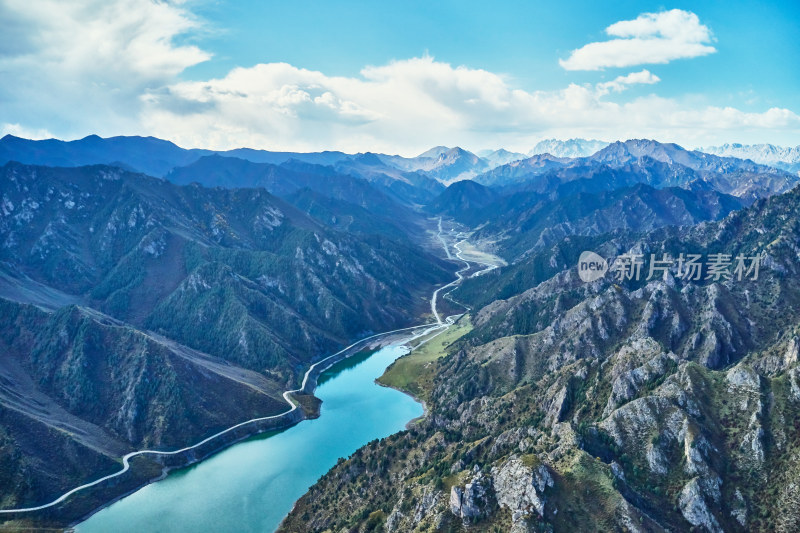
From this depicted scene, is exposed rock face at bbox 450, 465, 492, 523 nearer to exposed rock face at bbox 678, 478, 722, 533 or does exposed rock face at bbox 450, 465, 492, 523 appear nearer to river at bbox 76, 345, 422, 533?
exposed rock face at bbox 678, 478, 722, 533

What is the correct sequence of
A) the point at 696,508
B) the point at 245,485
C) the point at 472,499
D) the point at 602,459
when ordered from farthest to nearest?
1. the point at 245,485
2. the point at 602,459
3. the point at 472,499
4. the point at 696,508

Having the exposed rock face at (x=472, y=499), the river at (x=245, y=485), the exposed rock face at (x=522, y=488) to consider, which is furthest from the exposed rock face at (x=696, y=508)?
the river at (x=245, y=485)

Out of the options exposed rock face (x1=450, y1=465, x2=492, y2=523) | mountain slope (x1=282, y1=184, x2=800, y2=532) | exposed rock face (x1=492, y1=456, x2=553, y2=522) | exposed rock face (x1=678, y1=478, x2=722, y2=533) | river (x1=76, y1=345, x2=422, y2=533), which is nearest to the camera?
exposed rock face (x1=492, y1=456, x2=553, y2=522)

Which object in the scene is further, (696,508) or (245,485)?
(245,485)

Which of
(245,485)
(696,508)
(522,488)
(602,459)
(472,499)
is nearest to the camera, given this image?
(522,488)

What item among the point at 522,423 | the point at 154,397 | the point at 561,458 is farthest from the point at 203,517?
the point at 561,458

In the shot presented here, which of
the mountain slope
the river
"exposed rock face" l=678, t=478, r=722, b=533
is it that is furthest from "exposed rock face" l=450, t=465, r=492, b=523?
the river

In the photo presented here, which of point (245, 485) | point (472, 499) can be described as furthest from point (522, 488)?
point (245, 485)

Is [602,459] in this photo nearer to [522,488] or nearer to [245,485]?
[522,488]

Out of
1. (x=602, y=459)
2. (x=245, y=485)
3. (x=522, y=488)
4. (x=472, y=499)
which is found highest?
(x=522, y=488)
